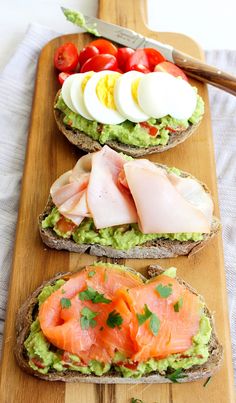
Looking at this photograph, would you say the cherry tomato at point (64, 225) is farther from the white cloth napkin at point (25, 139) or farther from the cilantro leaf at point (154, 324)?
the cilantro leaf at point (154, 324)

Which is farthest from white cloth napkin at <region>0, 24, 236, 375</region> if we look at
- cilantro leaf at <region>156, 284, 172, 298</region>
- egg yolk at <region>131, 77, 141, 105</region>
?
egg yolk at <region>131, 77, 141, 105</region>

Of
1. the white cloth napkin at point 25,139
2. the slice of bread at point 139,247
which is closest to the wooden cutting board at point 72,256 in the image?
the slice of bread at point 139,247

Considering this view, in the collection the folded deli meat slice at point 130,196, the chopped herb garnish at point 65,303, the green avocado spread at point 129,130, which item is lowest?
the chopped herb garnish at point 65,303

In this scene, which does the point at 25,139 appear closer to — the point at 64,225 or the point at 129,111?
the point at 129,111

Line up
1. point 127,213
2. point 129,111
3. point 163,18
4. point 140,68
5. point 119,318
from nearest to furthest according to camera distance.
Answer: point 119,318 → point 127,213 → point 129,111 → point 140,68 → point 163,18

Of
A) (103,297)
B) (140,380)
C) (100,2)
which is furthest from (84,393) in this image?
(100,2)

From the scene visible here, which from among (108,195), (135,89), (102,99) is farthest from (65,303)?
(135,89)

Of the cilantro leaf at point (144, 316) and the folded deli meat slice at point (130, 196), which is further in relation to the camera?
the folded deli meat slice at point (130, 196)

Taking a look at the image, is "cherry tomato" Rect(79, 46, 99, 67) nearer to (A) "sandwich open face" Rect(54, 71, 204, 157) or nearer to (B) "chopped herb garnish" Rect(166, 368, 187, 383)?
(A) "sandwich open face" Rect(54, 71, 204, 157)
